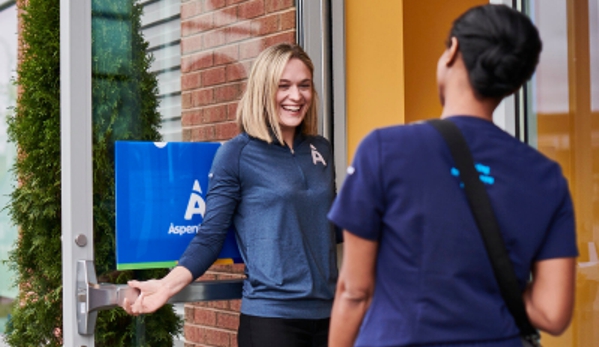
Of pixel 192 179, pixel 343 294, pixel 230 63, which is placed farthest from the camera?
pixel 230 63

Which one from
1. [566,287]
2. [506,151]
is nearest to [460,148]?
[506,151]

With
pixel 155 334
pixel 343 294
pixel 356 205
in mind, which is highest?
pixel 356 205

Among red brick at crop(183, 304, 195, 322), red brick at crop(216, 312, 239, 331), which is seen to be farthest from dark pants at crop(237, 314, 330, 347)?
red brick at crop(216, 312, 239, 331)

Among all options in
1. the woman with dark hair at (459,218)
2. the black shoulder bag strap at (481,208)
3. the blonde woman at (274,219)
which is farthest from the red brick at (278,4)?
the black shoulder bag strap at (481,208)

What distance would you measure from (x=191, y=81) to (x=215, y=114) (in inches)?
7.2

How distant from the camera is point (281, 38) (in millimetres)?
3504

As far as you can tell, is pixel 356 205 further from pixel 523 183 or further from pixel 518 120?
pixel 518 120

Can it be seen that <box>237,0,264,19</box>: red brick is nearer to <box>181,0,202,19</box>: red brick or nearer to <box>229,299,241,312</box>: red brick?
<box>181,0,202,19</box>: red brick

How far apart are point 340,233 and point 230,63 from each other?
1061 millimetres

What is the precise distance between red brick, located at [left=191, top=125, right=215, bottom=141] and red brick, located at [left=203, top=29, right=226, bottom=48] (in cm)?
38

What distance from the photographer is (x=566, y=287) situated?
1434 millimetres

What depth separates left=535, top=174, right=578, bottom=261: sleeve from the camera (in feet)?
4.68

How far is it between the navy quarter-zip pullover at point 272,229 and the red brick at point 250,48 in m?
0.89

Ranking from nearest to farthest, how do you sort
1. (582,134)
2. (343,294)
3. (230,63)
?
(343,294) < (582,134) < (230,63)
